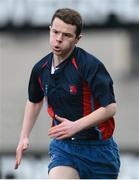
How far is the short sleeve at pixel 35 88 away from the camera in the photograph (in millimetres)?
6500

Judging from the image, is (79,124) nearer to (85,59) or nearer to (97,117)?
(97,117)

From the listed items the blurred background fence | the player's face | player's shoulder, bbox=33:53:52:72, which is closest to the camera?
the player's face

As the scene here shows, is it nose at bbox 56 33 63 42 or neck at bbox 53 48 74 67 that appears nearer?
nose at bbox 56 33 63 42

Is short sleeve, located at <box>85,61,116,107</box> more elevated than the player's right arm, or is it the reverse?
short sleeve, located at <box>85,61,116,107</box>

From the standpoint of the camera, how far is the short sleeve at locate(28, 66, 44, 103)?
6500 mm

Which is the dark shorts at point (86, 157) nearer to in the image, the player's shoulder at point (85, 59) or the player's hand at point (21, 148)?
the player's hand at point (21, 148)

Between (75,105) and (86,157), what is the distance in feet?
1.00

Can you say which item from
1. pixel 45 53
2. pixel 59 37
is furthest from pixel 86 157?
pixel 45 53

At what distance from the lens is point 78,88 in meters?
6.30

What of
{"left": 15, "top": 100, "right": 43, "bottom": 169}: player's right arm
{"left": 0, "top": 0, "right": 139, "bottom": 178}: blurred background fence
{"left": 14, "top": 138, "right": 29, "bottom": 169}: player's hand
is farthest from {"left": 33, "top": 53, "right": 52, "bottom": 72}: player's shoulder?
{"left": 0, "top": 0, "right": 139, "bottom": 178}: blurred background fence

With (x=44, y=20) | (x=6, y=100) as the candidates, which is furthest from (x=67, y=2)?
(x=6, y=100)

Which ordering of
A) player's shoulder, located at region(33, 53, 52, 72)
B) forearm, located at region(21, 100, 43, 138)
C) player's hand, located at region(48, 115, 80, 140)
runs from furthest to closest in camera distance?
forearm, located at region(21, 100, 43, 138) < player's shoulder, located at region(33, 53, 52, 72) < player's hand, located at region(48, 115, 80, 140)

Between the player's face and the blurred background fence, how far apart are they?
608 centimetres

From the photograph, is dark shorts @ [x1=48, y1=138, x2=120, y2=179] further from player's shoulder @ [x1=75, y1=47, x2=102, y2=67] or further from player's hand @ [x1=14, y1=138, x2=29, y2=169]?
player's shoulder @ [x1=75, y1=47, x2=102, y2=67]
